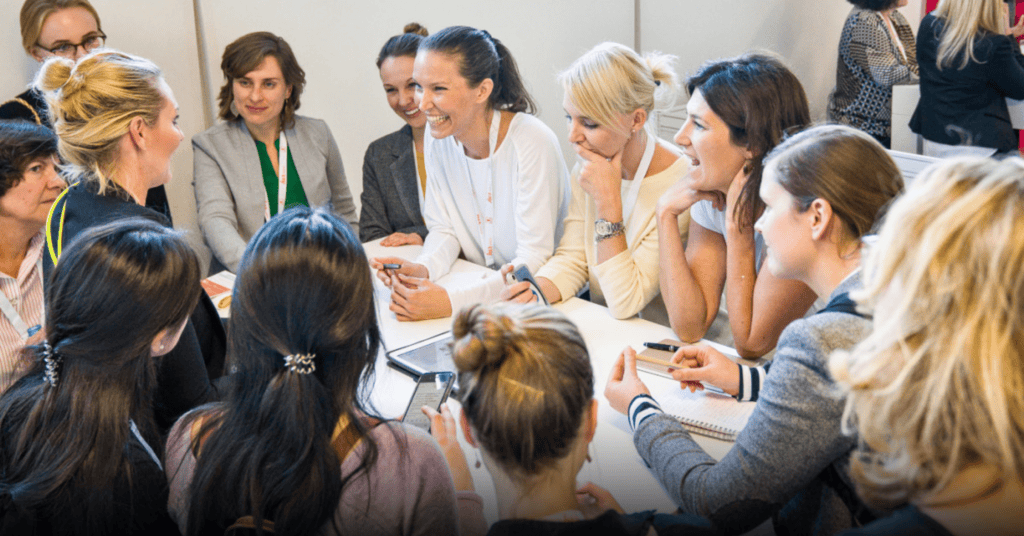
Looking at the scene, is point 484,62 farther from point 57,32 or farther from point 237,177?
point 57,32

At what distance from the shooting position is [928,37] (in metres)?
3.54

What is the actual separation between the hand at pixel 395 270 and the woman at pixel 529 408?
1.17 m

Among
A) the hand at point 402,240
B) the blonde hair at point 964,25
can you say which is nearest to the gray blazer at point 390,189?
the hand at point 402,240

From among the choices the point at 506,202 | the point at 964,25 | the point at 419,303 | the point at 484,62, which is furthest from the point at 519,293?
the point at 964,25

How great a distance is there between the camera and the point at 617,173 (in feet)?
7.02

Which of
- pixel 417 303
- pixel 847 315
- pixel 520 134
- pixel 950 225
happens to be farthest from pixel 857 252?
pixel 520 134

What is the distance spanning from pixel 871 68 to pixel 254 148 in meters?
3.13

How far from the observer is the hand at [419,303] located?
6.83 ft

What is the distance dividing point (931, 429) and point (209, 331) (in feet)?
4.99

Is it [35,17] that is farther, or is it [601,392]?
[35,17]

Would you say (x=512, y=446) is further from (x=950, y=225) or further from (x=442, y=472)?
(x=950, y=225)

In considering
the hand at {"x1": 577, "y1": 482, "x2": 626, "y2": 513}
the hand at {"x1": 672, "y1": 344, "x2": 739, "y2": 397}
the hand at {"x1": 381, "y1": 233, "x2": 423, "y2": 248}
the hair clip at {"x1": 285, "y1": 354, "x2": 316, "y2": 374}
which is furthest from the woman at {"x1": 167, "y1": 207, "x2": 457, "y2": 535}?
the hand at {"x1": 381, "y1": 233, "x2": 423, "y2": 248}

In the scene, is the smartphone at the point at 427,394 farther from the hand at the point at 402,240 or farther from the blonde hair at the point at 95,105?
the hand at the point at 402,240

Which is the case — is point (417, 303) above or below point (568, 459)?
below
